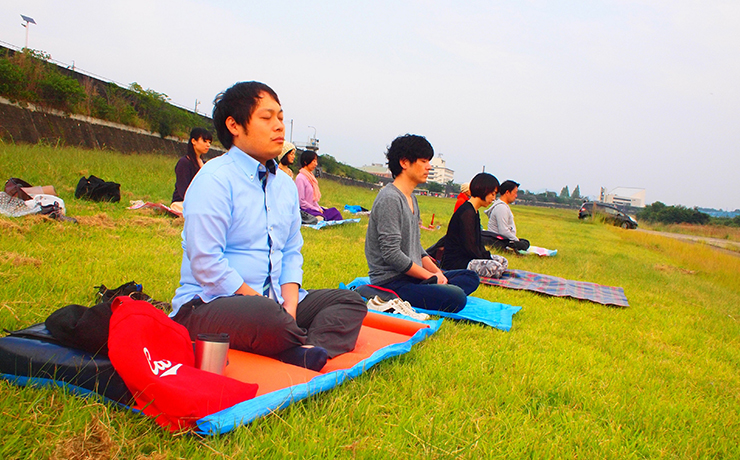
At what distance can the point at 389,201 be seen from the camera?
12.4 ft

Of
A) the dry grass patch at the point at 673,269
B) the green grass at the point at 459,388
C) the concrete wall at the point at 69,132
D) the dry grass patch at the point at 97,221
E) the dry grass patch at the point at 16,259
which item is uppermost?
the concrete wall at the point at 69,132

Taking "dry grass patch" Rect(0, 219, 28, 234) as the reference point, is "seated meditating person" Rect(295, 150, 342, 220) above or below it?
above

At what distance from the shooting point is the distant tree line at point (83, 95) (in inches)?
514

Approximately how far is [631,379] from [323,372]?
1878mm

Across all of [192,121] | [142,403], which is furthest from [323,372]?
[192,121]

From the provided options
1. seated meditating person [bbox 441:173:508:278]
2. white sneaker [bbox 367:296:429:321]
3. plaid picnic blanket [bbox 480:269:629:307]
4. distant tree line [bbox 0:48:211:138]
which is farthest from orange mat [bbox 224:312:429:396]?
distant tree line [bbox 0:48:211:138]

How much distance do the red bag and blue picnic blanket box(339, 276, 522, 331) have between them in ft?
7.50

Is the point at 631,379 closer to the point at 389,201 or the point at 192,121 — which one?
the point at 389,201

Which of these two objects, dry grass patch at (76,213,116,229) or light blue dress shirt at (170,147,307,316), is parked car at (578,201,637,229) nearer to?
dry grass patch at (76,213,116,229)

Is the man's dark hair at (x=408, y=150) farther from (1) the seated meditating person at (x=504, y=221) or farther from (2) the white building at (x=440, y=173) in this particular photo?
(2) the white building at (x=440, y=173)

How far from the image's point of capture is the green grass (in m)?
1.60

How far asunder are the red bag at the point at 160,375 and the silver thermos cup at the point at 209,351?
0.10 meters

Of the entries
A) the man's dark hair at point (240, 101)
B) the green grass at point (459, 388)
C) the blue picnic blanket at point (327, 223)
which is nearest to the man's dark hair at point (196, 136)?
the green grass at point (459, 388)

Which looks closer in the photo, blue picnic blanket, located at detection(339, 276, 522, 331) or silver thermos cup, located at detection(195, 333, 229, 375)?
silver thermos cup, located at detection(195, 333, 229, 375)
